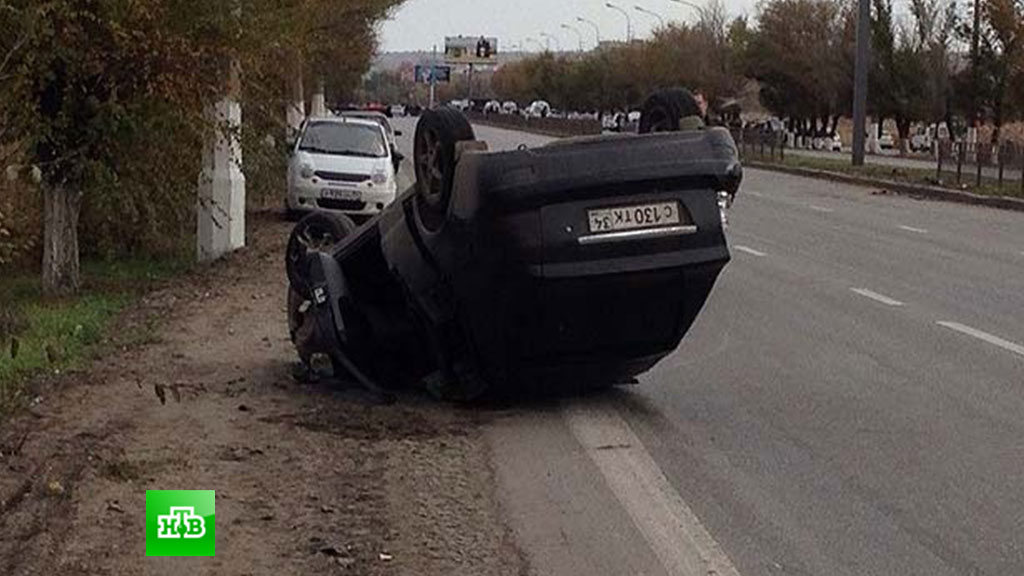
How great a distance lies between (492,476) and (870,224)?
19280mm

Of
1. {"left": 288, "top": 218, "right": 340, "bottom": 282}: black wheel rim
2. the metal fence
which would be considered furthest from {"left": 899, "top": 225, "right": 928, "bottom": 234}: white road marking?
{"left": 288, "top": 218, "right": 340, "bottom": 282}: black wheel rim

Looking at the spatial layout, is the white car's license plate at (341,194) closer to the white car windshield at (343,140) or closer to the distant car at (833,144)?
the white car windshield at (343,140)

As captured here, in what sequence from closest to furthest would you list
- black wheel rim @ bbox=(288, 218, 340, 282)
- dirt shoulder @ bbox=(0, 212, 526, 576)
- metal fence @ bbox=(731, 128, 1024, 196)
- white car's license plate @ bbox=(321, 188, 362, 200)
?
dirt shoulder @ bbox=(0, 212, 526, 576) → black wheel rim @ bbox=(288, 218, 340, 282) → white car's license plate @ bbox=(321, 188, 362, 200) → metal fence @ bbox=(731, 128, 1024, 196)

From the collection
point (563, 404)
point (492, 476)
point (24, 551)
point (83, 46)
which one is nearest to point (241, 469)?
point (492, 476)

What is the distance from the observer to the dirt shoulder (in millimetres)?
6609

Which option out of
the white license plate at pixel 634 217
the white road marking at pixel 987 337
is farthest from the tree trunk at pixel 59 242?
the white license plate at pixel 634 217

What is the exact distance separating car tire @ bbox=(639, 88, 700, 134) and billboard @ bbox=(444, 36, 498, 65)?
136m

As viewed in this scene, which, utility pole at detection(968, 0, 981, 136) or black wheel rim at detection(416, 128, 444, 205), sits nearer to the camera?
black wheel rim at detection(416, 128, 444, 205)

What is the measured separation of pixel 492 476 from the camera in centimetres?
808

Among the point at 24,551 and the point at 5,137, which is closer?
the point at 24,551

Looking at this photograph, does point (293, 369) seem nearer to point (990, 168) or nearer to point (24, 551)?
point (24, 551)

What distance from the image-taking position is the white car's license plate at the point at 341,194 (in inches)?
1012

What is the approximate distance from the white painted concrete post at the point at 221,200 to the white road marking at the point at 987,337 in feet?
24.5

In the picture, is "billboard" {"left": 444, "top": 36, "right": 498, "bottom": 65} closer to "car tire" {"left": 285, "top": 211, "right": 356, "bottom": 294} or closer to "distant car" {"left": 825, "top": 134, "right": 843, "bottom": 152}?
"distant car" {"left": 825, "top": 134, "right": 843, "bottom": 152}
